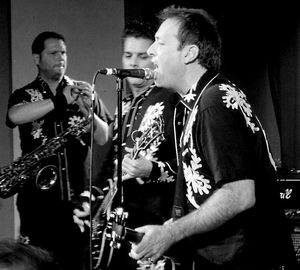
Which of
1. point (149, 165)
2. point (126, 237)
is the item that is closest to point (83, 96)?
point (149, 165)

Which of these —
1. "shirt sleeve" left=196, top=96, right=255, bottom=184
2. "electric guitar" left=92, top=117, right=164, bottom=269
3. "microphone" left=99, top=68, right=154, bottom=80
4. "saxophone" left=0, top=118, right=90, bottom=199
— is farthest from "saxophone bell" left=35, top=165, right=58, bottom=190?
"shirt sleeve" left=196, top=96, right=255, bottom=184

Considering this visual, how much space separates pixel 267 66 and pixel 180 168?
3.29 m

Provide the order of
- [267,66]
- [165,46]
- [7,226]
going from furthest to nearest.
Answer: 1. [267,66]
2. [7,226]
3. [165,46]

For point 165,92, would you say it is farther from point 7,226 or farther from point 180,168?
point 7,226


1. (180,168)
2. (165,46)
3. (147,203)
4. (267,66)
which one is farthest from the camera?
(267,66)

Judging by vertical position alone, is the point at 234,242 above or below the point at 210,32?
below

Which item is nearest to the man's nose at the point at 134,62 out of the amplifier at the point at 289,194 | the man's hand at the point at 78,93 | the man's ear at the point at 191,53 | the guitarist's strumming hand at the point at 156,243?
the man's hand at the point at 78,93

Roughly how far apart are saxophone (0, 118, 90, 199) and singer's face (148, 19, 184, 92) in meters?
1.72

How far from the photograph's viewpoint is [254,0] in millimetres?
5273

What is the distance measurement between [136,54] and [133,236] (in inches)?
60.0

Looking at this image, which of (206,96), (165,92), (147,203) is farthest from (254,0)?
(206,96)

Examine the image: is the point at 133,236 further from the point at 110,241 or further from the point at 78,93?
the point at 78,93

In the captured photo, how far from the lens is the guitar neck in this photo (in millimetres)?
2324

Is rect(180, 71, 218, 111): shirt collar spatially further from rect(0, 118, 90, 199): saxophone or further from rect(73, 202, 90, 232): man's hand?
rect(0, 118, 90, 199): saxophone
